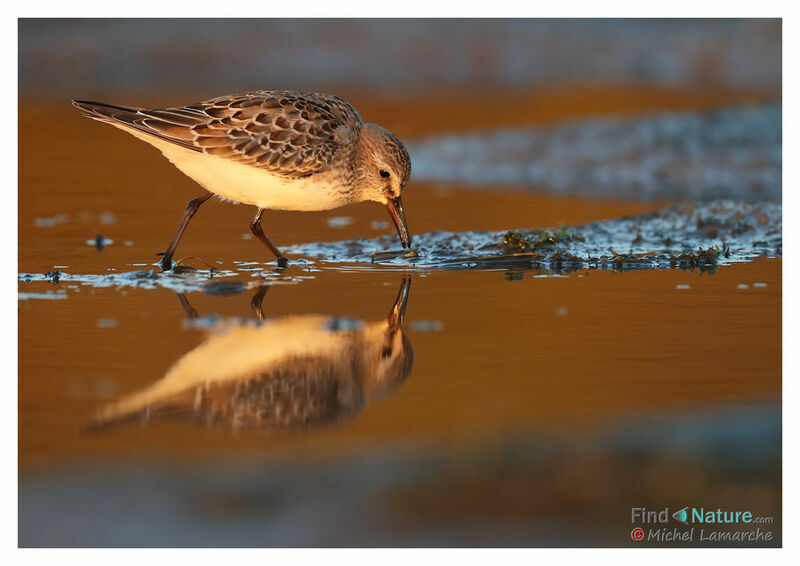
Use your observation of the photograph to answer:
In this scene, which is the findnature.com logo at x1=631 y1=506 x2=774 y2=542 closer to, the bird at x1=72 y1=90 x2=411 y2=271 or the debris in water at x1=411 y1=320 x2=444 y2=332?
the debris in water at x1=411 y1=320 x2=444 y2=332

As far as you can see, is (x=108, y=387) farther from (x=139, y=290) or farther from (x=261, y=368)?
(x=139, y=290)

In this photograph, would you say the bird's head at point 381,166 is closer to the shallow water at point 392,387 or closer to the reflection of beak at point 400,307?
the shallow water at point 392,387

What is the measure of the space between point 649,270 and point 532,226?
6.66ft

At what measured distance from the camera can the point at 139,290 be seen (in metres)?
7.57

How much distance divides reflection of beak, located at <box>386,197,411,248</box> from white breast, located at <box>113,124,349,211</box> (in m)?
0.54

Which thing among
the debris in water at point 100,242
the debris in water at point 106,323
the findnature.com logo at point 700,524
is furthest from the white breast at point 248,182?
the findnature.com logo at point 700,524

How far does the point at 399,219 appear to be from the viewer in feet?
28.4

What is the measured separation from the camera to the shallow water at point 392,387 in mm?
4281

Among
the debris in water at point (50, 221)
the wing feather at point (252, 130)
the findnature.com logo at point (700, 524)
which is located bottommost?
the findnature.com logo at point (700, 524)

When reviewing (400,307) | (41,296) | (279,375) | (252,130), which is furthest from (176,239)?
(279,375)

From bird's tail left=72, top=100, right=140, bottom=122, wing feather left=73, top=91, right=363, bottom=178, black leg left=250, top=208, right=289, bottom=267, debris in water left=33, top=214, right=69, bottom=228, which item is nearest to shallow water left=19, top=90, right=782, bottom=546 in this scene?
black leg left=250, top=208, right=289, bottom=267

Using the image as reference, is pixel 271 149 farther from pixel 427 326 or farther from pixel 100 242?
pixel 427 326

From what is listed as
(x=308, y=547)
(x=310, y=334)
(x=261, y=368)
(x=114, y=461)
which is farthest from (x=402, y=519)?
(x=310, y=334)

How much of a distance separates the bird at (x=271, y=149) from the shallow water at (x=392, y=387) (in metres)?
0.61
